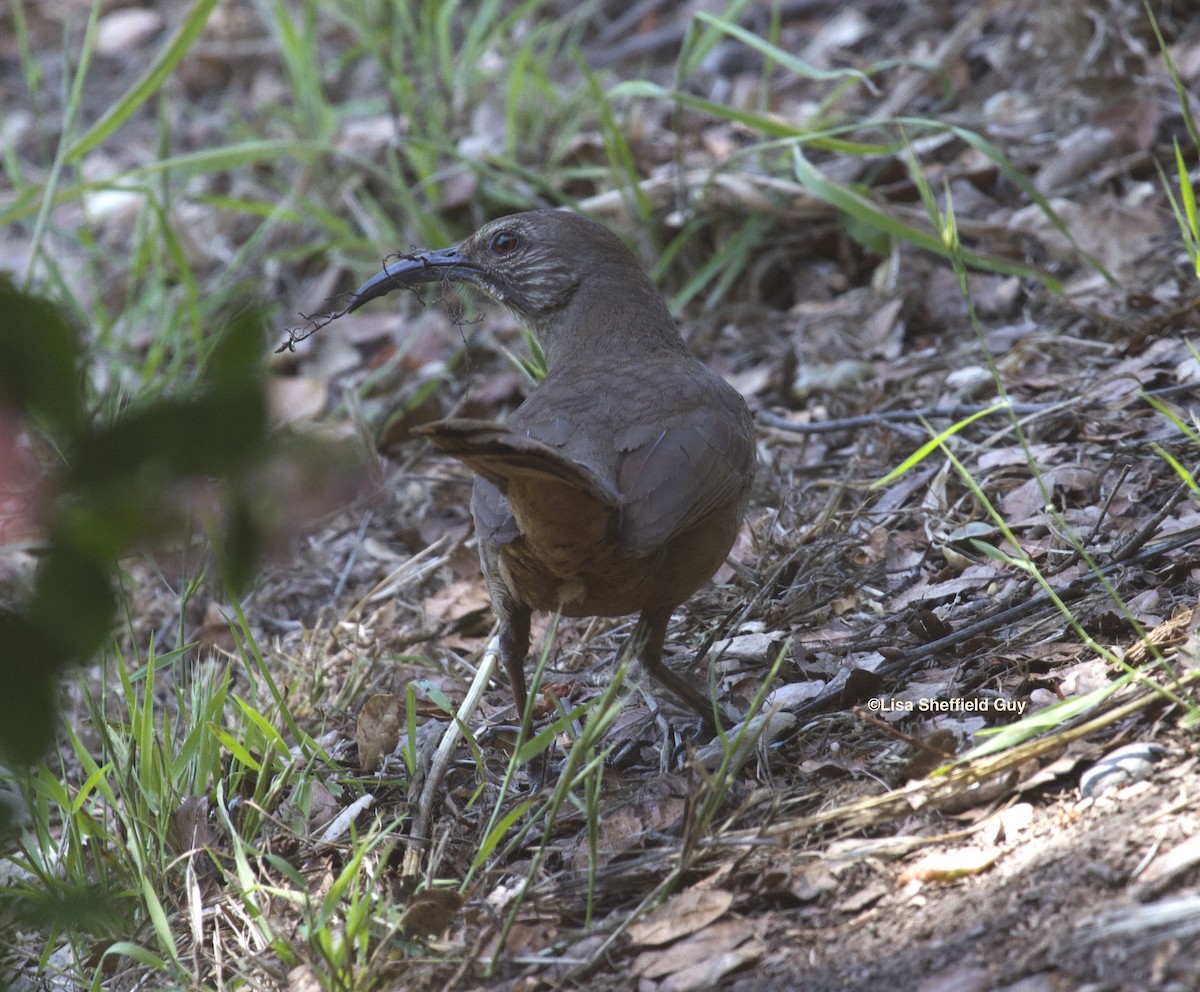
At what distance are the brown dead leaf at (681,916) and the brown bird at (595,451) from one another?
0.76m

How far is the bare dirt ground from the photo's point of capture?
2393 millimetres

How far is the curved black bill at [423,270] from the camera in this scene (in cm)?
437

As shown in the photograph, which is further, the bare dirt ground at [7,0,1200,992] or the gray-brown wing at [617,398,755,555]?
the gray-brown wing at [617,398,755,555]

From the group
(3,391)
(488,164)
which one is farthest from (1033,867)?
(488,164)

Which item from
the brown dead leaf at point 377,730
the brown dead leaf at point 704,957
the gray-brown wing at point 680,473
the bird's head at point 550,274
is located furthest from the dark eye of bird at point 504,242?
the brown dead leaf at point 704,957

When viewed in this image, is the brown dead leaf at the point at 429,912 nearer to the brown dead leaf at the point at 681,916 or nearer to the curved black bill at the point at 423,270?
the brown dead leaf at the point at 681,916

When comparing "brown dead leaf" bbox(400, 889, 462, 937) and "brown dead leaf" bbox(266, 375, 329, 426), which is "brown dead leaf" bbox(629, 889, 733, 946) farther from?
"brown dead leaf" bbox(266, 375, 329, 426)

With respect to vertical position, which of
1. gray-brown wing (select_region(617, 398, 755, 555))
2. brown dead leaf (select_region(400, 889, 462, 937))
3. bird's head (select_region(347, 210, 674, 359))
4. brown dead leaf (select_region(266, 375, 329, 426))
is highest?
bird's head (select_region(347, 210, 674, 359))

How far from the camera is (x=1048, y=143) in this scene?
234 inches

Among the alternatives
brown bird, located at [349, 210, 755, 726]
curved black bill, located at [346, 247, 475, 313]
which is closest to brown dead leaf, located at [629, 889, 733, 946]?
brown bird, located at [349, 210, 755, 726]

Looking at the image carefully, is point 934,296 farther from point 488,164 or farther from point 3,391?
point 3,391

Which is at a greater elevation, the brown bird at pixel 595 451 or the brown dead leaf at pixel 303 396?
the brown bird at pixel 595 451

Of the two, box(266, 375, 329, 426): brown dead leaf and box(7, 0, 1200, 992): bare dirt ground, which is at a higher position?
box(266, 375, 329, 426): brown dead leaf

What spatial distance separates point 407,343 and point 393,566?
4.91ft
